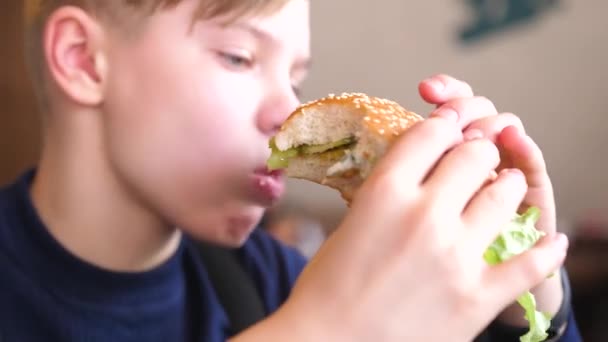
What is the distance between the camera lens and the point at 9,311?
82 centimetres

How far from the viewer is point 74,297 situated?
0.85 metres

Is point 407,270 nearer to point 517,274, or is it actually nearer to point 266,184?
point 517,274

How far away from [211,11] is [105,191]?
265 millimetres

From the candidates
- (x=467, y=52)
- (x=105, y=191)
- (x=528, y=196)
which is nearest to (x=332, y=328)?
(x=528, y=196)

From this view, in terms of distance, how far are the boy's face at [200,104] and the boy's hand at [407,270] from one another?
302mm

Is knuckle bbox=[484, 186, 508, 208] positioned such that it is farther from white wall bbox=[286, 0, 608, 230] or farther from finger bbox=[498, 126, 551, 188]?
white wall bbox=[286, 0, 608, 230]

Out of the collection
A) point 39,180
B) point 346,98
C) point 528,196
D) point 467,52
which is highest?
point 346,98

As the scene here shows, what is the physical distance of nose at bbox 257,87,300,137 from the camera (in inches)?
31.1

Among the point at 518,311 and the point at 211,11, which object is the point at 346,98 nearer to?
the point at 211,11

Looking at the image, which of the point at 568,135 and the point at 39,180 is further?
the point at 568,135

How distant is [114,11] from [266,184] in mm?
278

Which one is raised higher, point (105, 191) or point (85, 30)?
point (85, 30)

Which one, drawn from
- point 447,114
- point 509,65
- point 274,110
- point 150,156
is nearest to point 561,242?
point 447,114

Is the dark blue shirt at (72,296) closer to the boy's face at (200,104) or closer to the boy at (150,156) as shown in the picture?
the boy at (150,156)
